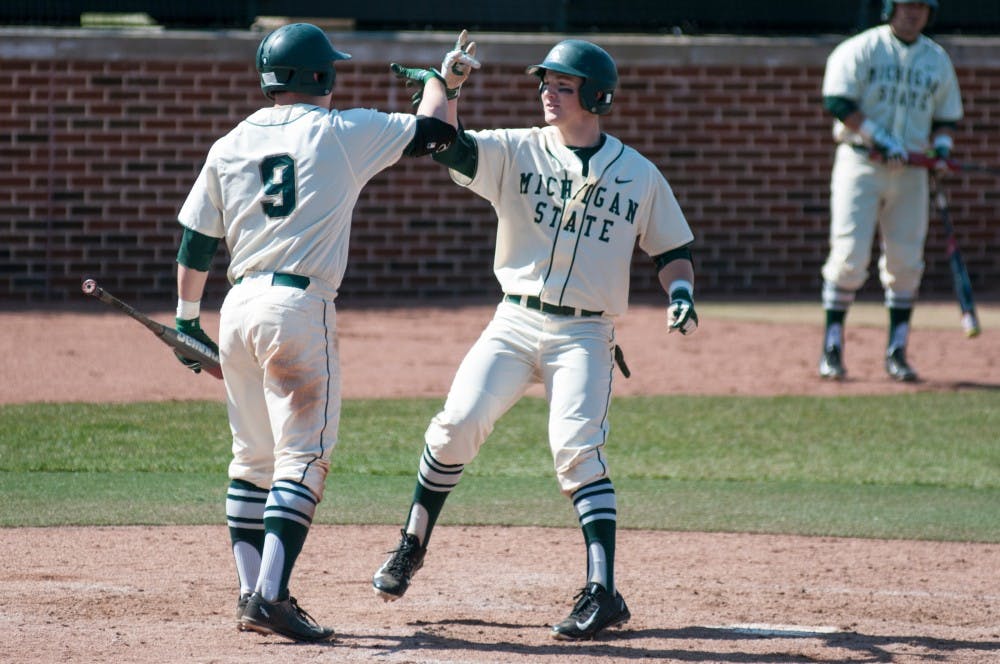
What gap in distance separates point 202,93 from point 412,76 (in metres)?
8.73

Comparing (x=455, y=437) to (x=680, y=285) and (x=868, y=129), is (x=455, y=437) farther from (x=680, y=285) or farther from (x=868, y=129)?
(x=868, y=129)

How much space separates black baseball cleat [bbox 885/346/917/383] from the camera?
10.2 m

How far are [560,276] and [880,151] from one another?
555 centimetres

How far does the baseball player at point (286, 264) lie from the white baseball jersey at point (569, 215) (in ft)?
1.56

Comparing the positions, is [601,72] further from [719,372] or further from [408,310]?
[408,310]

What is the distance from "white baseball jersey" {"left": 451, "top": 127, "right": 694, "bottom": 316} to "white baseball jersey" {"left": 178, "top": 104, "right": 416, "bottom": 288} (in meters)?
0.57

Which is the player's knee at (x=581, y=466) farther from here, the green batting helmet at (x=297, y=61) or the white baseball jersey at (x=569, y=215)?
the green batting helmet at (x=297, y=61)

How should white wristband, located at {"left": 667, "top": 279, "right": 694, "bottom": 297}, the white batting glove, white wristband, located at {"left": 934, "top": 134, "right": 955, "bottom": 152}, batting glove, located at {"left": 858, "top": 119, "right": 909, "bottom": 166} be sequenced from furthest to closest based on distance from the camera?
white wristband, located at {"left": 934, "top": 134, "right": 955, "bottom": 152} → batting glove, located at {"left": 858, "top": 119, "right": 909, "bottom": 166} → white wristband, located at {"left": 667, "top": 279, "right": 694, "bottom": 297} → the white batting glove

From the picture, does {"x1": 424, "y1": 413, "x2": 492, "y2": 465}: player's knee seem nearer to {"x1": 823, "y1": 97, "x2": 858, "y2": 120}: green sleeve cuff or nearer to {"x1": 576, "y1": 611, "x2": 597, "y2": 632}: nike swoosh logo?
{"x1": 576, "y1": 611, "x2": 597, "y2": 632}: nike swoosh logo

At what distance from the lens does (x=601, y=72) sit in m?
5.12

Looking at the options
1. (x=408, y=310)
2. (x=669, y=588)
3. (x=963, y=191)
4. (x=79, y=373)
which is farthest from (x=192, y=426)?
(x=963, y=191)

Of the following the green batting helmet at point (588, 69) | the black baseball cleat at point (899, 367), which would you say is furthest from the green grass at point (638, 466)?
the green batting helmet at point (588, 69)

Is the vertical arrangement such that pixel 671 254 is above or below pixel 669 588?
above

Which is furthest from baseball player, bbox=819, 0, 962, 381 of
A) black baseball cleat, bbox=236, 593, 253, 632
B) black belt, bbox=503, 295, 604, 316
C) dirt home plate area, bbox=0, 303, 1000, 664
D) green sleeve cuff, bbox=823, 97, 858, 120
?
black baseball cleat, bbox=236, 593, 253, 632
